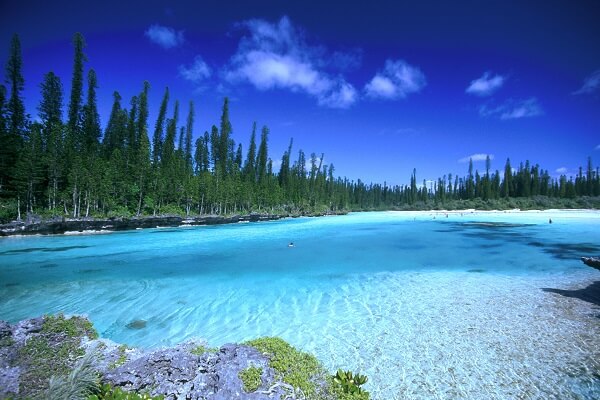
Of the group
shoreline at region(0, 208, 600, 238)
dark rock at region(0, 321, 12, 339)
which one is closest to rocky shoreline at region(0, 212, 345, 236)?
shoreline at region(0, 208, 600, 238)

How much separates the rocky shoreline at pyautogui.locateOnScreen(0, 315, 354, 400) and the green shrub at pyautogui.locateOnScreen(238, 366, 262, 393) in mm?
11

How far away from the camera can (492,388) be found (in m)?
4.64

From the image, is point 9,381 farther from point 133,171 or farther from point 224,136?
point 224,136

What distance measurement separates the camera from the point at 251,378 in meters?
3.26

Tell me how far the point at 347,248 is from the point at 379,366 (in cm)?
1714

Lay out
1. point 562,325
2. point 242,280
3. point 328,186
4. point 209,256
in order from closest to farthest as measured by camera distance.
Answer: point 562,325
point 242,280
point 209,256
point 328,186

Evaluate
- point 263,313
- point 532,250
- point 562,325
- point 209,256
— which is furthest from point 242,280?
point 532,250

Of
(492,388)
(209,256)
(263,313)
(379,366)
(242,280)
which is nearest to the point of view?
(492,388)

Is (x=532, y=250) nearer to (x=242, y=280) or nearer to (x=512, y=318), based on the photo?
(x=512, y=318)

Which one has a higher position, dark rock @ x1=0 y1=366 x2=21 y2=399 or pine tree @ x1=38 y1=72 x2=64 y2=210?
pine tree @ x1=38 y1=72 x2=64 y2=210

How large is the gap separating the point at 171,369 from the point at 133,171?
1885 inches

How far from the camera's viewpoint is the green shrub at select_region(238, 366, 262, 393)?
10.4ft

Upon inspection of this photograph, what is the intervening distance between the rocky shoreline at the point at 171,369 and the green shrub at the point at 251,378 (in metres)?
0.01

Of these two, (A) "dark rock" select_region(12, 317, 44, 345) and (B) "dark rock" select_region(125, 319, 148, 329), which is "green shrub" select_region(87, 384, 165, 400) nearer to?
(A) "dark rock" select_region(12, 317, 44, 345)
